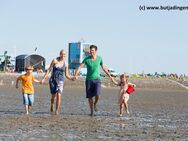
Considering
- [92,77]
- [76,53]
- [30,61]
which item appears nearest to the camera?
[92,77]

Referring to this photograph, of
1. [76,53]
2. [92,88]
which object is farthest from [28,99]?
[76,53]

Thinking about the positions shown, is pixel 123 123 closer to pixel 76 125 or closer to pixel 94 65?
pixel 76 125

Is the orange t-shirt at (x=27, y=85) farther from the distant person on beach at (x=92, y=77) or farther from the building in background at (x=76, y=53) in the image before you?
the building in background at (x=76, y=53)

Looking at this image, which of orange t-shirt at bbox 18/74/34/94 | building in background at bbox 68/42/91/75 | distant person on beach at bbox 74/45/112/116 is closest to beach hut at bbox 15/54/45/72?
building in background at bbox 68/42/91/75

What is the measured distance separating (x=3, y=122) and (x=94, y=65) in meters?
3.58

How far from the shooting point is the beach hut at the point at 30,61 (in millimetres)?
79094

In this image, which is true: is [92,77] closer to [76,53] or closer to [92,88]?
[92,88]

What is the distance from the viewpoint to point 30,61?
79.4 meters

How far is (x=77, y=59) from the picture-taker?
84.6 metres

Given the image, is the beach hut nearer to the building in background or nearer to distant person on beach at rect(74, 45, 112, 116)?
the building in background

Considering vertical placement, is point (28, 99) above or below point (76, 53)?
below

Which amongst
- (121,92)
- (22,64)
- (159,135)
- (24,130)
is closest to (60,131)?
(24,130)

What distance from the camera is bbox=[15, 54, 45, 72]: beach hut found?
259ft

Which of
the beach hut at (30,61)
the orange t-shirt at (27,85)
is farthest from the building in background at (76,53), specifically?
the orange t-shirt at (27,85)
